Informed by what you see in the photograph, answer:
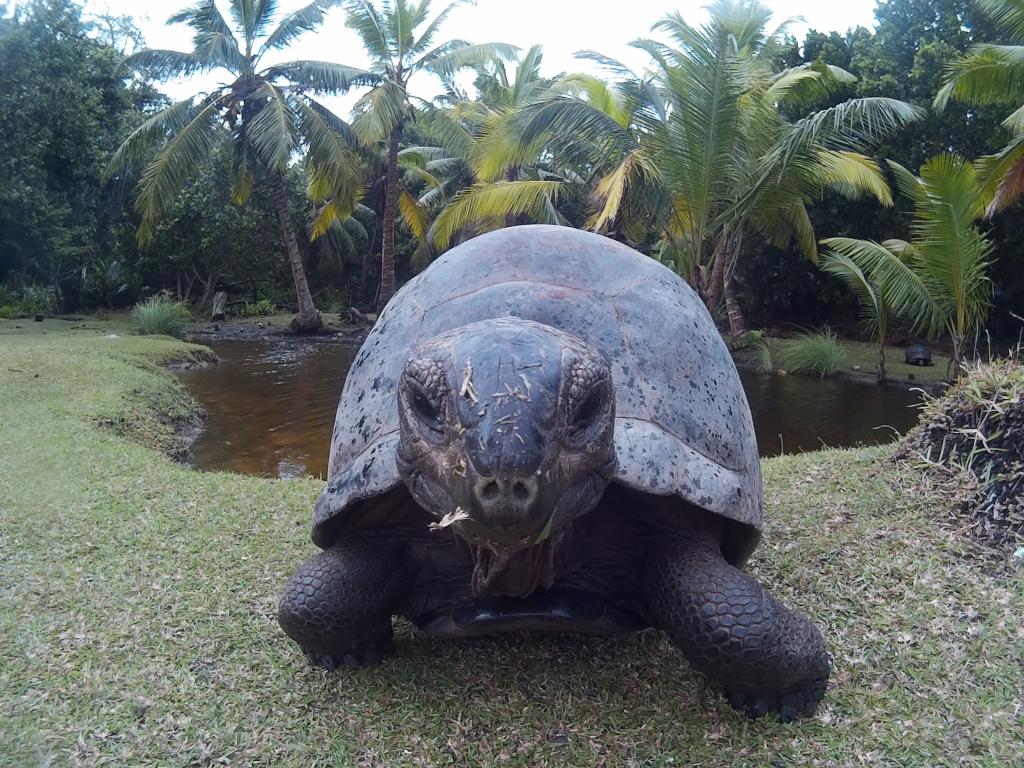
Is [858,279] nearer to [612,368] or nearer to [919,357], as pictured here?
[919,357]

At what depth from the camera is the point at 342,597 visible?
1966 millimetres

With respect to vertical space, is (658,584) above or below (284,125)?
below

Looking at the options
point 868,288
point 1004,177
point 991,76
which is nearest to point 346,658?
point 1004,177

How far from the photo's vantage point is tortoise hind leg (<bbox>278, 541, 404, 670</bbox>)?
1.97 metres

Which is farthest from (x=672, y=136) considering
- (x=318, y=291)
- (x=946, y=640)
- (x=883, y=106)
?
(x=318, y=291)

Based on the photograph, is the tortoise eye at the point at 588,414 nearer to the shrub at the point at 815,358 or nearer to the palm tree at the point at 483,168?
the palm tree at the point at 483,168

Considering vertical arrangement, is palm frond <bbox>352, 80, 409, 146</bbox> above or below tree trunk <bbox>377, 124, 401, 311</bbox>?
above

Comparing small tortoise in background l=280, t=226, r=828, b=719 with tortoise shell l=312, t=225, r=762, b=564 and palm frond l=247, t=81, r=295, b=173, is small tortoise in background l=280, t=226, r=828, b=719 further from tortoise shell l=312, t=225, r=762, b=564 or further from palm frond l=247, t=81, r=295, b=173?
palm frond l=247, t=81, r=295, b=173

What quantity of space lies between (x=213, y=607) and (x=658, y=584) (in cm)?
156

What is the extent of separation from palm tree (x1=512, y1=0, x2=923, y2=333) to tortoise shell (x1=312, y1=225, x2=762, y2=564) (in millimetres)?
6674

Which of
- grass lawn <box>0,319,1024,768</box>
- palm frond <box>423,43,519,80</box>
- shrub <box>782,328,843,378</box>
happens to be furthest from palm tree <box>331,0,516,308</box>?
grass lawn <box>0,319,1024,768</box>

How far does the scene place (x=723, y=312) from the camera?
16.2 meters

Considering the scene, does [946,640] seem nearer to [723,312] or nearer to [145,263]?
[723,312]

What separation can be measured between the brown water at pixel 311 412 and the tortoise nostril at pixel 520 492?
462 cm
